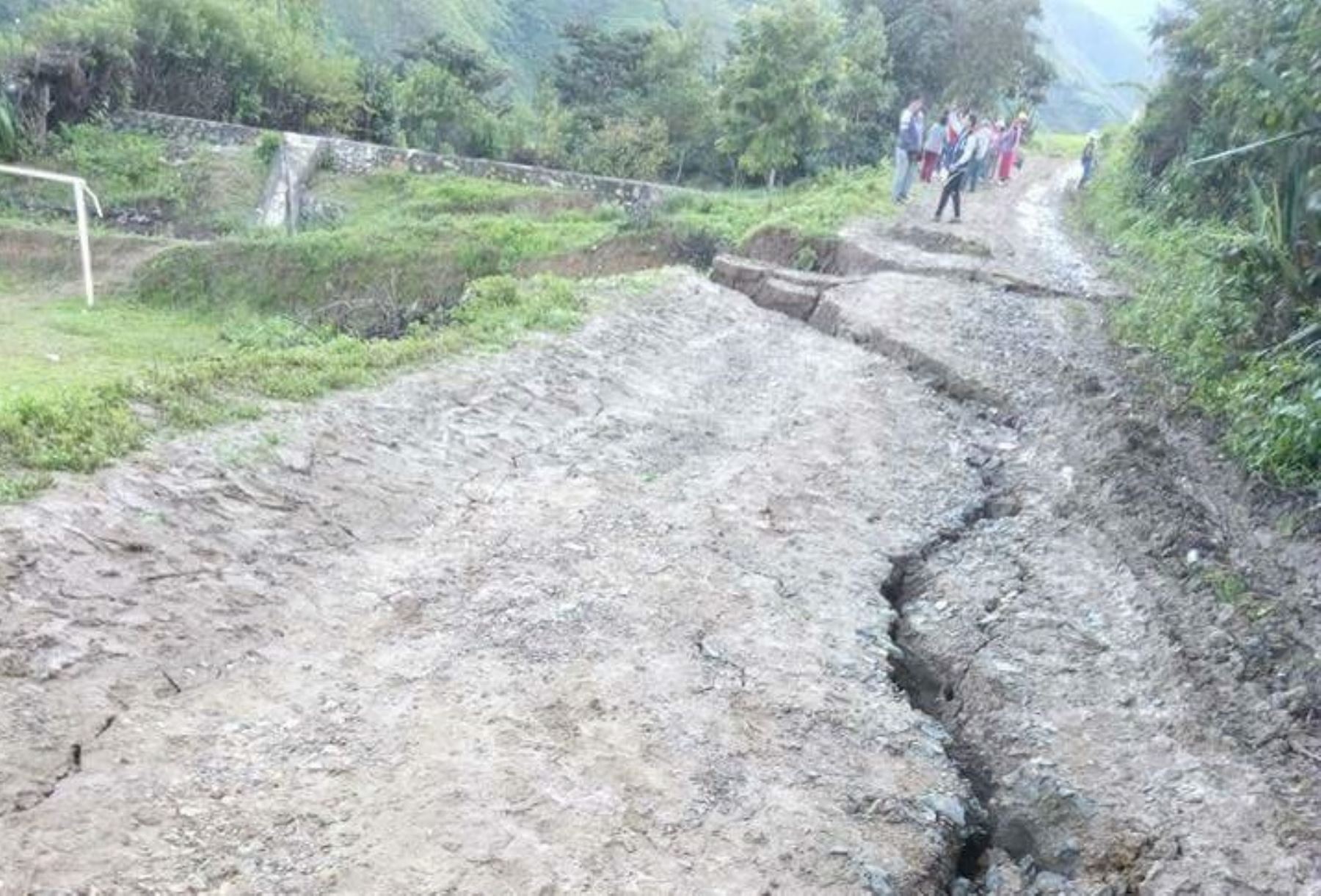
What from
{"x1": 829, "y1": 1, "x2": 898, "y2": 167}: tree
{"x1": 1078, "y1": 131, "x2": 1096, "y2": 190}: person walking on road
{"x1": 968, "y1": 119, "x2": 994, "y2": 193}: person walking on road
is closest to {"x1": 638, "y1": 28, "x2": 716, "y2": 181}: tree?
{"x1": 829, "y1": 1, "x2": 898, "y2": 167}: tree

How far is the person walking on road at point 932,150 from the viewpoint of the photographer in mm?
14367

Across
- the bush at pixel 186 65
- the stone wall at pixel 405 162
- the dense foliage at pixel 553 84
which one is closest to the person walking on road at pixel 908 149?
the dense foliage at pixel 553 84

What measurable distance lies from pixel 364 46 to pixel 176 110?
21.9 metres

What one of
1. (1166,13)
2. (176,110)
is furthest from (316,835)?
(176,110)

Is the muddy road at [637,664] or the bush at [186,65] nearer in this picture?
the muddy road at [637,664]

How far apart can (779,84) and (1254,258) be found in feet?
38.8

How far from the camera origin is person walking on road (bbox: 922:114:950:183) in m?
14.4

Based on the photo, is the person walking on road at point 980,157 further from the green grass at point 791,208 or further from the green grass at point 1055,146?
the green grass at point 1055,146

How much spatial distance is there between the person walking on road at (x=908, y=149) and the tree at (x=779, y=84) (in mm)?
3669

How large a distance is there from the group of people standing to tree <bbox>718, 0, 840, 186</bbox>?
1.93 m

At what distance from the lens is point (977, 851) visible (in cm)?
332

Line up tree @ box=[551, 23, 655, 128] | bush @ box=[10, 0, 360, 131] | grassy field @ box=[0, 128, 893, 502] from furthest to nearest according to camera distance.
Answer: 1. tree @ box=[551, 23, 655, 128]
2. bush @ box=[10, 0, 360, 131]
3. grassy field @ box=[0, 128, 893, 502]

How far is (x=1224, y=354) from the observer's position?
675cm

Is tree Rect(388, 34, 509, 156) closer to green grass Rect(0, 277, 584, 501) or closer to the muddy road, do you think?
green grass Rect(0, 277, 584, 501)
